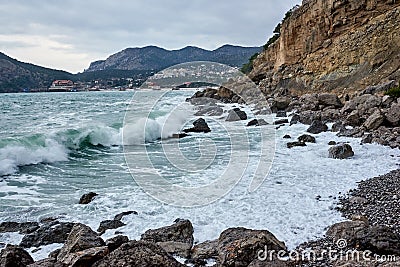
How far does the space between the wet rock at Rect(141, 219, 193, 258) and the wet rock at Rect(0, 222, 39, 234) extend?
231cm

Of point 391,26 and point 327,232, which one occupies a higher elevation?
point 391,26

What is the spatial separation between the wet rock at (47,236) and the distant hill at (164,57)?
55604mm

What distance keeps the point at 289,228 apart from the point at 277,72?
29.5m

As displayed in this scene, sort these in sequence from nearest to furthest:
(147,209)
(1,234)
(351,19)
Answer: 1. (1,234)
2. (147,209)
3. (351,19)

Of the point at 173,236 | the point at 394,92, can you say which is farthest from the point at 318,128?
the point at 173,236

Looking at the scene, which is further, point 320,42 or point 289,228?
point 320,42

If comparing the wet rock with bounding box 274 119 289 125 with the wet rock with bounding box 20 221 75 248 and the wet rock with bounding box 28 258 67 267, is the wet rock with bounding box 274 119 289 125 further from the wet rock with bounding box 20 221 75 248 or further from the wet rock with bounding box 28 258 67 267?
the wet rock with bounding box 28 258 67 267

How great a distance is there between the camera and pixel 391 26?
70.9 feet

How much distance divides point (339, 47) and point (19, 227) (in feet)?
80.3

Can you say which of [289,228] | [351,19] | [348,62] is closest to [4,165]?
[289,228]

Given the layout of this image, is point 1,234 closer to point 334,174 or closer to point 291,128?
point 334,174

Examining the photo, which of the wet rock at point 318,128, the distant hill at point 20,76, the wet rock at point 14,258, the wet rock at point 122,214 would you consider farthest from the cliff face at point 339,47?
the distant hill at point 20,76

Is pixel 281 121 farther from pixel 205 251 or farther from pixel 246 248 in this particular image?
pixel 246 248

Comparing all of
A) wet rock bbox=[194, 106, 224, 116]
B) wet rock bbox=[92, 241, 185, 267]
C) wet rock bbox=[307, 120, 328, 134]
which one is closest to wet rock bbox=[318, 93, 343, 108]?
wet rock bbox=[307, 120, 328, 134]
